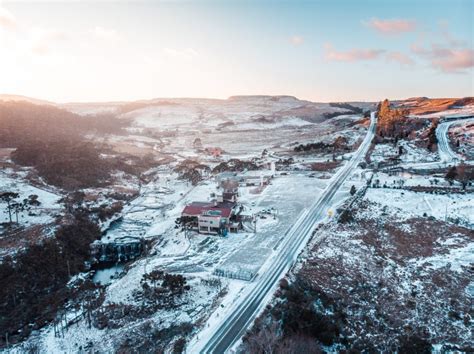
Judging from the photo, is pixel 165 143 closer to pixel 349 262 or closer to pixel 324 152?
pixel 324 152

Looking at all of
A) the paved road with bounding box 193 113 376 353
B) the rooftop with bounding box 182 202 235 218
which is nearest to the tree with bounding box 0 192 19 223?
the rooftop with bounding box 182 202 235 218

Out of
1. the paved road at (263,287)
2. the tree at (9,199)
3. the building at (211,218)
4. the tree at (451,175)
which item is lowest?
the paved road at (263,287)

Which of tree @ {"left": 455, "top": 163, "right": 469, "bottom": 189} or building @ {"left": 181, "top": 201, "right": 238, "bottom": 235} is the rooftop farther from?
tree @ {"left": 455, "top": 163, "right": 469, "bottom": 189}

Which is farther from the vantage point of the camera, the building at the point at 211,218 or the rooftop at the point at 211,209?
the rooftop at the point at 211,209

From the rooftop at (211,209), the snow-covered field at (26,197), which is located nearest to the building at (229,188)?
the rooftop at (211,209)

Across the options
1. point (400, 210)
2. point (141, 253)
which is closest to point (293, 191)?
point (400, 210)

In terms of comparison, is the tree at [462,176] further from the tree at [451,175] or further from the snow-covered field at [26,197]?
the snow-covered field at [26,197]

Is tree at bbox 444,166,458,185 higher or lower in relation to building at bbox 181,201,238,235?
higher

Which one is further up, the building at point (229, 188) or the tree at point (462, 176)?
the tree at point (462, 176)

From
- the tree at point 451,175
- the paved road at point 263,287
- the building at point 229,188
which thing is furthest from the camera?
the tree at point 451,175

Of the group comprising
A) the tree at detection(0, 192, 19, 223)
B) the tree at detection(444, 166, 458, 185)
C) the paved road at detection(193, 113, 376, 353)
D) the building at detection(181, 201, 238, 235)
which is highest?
the tree at detection(444, 166, 458, 185)
